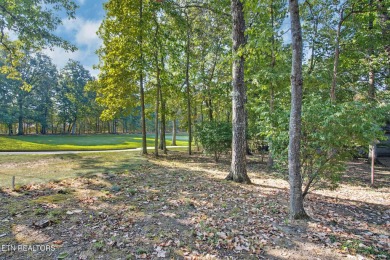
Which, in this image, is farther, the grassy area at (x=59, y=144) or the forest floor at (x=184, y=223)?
the grassy area at (x=59, y=144)

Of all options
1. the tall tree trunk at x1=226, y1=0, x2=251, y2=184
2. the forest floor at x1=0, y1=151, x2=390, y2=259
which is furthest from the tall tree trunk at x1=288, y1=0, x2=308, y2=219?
the tall tree trunk at x1=226, y1=0, x2=251, y2=184

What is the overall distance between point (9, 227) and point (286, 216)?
15.7ft

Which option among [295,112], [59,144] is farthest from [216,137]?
[59,144]

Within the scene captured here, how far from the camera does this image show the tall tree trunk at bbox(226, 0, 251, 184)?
6027mm

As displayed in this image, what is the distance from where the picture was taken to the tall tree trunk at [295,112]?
3.52 meters

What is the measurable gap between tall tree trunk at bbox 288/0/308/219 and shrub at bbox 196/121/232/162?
6.39 metres

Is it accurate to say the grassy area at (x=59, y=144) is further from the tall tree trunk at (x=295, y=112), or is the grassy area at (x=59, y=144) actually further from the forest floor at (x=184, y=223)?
the tall tree trunk at (x=295, y=112)

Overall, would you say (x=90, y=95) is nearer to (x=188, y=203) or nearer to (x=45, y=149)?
(x=45, y=149)

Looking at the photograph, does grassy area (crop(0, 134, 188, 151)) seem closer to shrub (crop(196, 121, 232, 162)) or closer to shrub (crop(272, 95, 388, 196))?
shrub (crop(196, 121, 232, 162))

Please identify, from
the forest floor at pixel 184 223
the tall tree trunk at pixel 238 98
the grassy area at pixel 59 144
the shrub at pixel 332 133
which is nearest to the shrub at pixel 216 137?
the tall tree trunk at pixel 238 98

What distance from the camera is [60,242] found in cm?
279

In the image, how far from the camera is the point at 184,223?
3.50 metres

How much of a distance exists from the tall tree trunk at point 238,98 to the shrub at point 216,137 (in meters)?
3.76

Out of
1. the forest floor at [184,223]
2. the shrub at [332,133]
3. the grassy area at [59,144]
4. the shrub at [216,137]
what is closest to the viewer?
the forest floor at [184,223]
